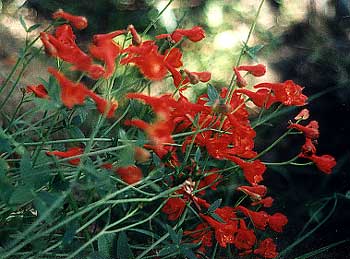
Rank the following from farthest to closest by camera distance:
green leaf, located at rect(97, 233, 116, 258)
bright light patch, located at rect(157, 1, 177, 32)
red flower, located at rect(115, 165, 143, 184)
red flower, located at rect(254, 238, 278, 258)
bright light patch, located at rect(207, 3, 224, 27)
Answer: bright light patch, located at rect(207, 3, 224, 27) → bright light patch, located at rect(157, 1, 177, 32) → red flower, located at rect(254, 238, 278, 258) → green leaf, located at rect(97, 233, 116, 258) → red flower, located at rect(115, 165, 143, 184)

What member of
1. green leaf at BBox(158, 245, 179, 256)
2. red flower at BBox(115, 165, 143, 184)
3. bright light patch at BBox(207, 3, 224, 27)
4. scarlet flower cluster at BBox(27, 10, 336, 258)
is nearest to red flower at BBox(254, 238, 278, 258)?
scarlet flower cluster at BBox(27, 10, 336, 258)

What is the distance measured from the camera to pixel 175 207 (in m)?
1.83

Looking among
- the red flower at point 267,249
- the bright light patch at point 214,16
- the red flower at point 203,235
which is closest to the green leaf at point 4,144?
the red flower at point 203,235

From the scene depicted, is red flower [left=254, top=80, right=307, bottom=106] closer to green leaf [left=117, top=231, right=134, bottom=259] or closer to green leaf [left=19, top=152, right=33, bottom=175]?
green leaf [left=117, top=231, right=134, bottom=259]

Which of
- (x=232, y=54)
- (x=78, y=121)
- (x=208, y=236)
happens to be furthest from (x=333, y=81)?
(x=78, y=121)

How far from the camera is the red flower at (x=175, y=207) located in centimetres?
181

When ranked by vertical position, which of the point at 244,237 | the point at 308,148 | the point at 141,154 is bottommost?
the point at 244,237

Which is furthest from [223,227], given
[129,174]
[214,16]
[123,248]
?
[214,16]

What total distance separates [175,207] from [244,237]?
0.22 m

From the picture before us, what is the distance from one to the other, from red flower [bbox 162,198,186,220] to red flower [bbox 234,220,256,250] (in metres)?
0.17

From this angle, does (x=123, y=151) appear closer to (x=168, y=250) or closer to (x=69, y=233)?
(x=69, y=233)

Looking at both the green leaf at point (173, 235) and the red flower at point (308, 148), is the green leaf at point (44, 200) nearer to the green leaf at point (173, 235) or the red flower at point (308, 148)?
the green leaf at point (173, 235)

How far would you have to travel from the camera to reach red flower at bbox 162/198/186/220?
71.2 inches

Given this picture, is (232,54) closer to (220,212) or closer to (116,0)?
(116,0)
